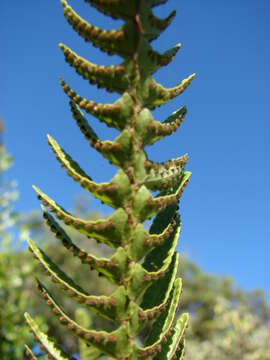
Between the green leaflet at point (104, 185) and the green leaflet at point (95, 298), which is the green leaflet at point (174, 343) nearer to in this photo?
the green leaflet at point (95, 298)

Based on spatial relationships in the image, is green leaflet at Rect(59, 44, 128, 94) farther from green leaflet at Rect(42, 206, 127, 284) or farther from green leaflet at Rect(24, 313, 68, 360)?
green leaflet at Rect(24, 313, 68, 360)

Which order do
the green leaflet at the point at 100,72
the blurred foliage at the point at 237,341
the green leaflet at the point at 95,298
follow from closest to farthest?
the green leaflet at the point at 95,298, the green leaflet at the point at 100,72, the blurred foliage at the point at 237,341

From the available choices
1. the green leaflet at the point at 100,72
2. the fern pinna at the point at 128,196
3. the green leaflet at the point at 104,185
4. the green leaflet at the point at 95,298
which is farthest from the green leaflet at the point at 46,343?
the green leaflet at the point at 100,72

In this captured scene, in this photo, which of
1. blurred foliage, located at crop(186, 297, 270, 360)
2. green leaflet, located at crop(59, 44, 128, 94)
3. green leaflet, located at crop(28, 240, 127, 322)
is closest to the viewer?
green leaflet, located at crop(28, 240, 127, 322)

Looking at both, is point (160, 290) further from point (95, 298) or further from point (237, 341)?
point (237, 341)

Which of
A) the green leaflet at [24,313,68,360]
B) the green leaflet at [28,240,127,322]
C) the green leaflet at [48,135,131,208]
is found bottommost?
the green leaflet at [24,313,68,360]

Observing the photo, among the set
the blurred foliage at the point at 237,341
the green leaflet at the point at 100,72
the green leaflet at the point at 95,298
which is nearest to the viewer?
the green leaflet at the point at 95,298

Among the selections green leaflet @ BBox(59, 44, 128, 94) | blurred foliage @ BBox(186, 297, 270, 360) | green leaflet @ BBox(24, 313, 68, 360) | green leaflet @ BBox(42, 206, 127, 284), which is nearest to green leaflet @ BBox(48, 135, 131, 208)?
green leaflet @ BBox(42, 206, 127, 284)

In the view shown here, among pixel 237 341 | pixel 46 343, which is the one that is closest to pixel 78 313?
pixel 46 343

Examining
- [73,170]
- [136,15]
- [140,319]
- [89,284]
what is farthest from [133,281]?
[89,284]
